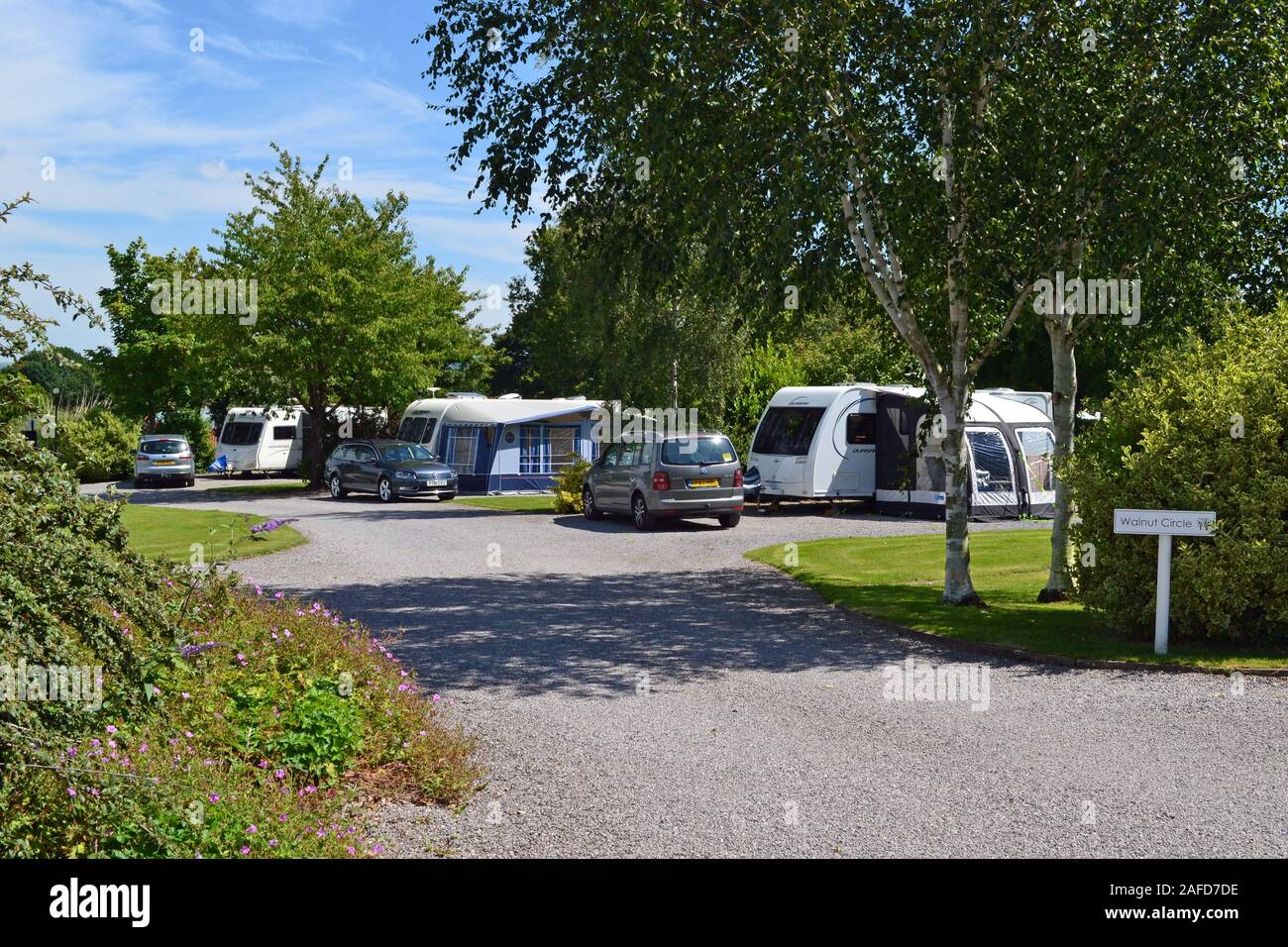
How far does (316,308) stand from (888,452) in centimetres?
1662

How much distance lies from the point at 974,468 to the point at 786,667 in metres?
17.4

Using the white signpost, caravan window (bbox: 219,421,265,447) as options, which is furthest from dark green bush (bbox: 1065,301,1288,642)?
caravan window (bbox: 219,421,265,447)

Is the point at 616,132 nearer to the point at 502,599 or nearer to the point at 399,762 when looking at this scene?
the point at 502,599

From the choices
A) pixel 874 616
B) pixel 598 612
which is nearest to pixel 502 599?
pixel 598 612

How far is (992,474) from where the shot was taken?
26797mm

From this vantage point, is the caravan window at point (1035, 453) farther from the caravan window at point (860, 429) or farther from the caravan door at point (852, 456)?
the caravan door at point (852, 456)

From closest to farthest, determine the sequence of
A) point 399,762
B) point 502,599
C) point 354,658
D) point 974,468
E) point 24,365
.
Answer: point 24,365
point 399,762
point 354,658
point 502,599
point 974,468

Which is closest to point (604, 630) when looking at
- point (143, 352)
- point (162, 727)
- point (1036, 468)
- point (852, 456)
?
point (162, 727)

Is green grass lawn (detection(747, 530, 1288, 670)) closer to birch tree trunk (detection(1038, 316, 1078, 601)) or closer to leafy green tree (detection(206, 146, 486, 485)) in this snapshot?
birch tree trunk (detection(1038, 316, 1078, 601))

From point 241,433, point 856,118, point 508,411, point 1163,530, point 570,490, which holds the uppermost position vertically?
point 856,118

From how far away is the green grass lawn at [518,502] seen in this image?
2975 centimetres

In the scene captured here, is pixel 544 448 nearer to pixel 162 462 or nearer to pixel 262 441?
pixel 162 462

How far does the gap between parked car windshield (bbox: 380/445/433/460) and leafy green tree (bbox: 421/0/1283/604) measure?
20.3 m

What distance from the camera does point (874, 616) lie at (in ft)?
42.7
